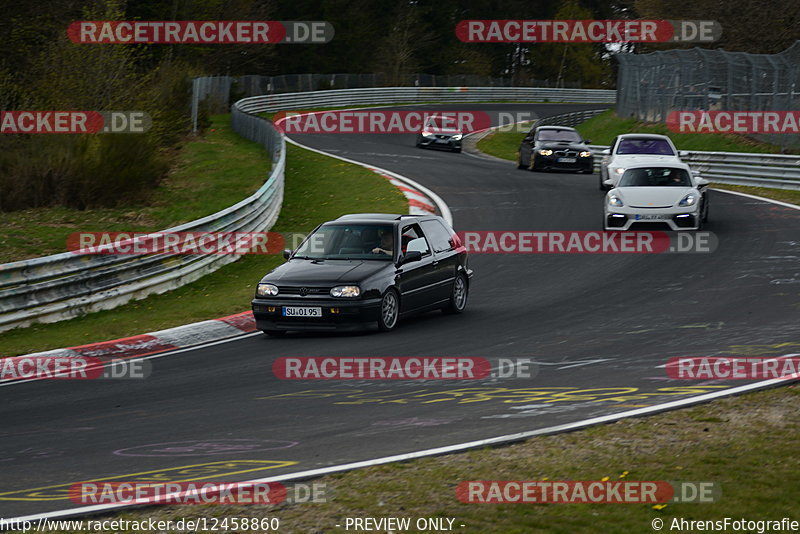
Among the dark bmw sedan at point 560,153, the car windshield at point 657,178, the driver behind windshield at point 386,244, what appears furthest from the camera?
the dark bmw sedan at point 560,153

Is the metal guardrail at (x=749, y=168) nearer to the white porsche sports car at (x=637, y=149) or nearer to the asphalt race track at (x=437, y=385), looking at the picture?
the white porsche sports car at (x=637, y=149)

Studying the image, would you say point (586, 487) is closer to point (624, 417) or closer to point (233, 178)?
point (624, 417)

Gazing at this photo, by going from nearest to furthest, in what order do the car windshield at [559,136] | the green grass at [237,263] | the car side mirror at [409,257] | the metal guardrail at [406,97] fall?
the car side mirror at [409,257], the green grass at [237,263], the car windshield at [559,136], the metal guardrail at [406,97]

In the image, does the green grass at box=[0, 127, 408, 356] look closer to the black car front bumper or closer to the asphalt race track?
the asphalt race track

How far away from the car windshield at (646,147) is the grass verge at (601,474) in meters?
18.0

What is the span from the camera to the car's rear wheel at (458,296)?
46.6 feet

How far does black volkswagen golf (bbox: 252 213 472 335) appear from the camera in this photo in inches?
499

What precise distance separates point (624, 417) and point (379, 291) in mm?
5061

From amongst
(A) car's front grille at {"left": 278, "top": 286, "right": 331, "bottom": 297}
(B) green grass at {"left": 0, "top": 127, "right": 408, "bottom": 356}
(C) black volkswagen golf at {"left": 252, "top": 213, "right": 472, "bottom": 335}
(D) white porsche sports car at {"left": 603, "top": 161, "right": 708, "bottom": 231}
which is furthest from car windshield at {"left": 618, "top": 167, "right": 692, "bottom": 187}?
(A) car's front grille at {"left": 278, "top": 286, "right": 331, "bottom": 297}

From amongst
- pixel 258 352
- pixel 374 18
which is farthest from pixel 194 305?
pixel 374 18

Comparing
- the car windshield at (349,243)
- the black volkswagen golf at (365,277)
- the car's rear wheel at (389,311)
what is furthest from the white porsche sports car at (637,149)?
the car's rear wheel at (389,311)

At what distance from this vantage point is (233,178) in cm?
2930

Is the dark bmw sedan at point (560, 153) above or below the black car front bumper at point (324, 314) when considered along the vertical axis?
above

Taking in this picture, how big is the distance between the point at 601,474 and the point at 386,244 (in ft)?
24.1
